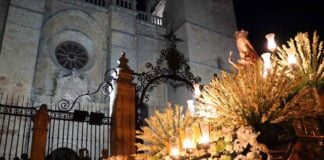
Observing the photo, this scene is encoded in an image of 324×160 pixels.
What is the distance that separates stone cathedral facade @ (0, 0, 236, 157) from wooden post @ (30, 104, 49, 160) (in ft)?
17.6

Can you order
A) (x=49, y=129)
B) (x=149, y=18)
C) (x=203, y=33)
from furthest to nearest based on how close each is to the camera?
(x=149, y=18) < (x=203, y=33) < (x=49, y=129)

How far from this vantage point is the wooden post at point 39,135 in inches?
275

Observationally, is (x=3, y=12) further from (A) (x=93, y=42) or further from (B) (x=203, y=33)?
(B) (x=203, y=33)

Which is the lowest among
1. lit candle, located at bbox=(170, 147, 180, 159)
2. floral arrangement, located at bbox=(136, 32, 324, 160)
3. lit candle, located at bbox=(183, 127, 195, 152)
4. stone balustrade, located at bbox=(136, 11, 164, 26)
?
lit candle, located at bbox=(170, 147, 180, 159)

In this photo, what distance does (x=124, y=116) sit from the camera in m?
7.55

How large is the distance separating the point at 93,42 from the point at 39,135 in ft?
37.4

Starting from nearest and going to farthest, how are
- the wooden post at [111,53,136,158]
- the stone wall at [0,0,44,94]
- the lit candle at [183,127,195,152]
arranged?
the lit candle at [183,127,195,152] → the wooden post at [111,53,136,158] → the stone wall at [0,0,44,94]

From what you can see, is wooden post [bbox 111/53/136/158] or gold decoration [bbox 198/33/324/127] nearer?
gold decoration [bbox 198/33/324/127]

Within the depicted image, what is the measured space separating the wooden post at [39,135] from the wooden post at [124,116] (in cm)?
160

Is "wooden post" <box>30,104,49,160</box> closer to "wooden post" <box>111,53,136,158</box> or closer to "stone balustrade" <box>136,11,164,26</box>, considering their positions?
"wooden post" <box>111,53,136,158</box>

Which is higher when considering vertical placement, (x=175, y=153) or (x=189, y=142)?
(x=189, y=142)

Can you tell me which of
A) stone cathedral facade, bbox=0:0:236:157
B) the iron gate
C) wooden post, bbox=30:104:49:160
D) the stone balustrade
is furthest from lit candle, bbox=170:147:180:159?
the stone balustrade

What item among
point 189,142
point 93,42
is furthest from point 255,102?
point 93,42

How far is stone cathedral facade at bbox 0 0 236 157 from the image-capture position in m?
14.8
